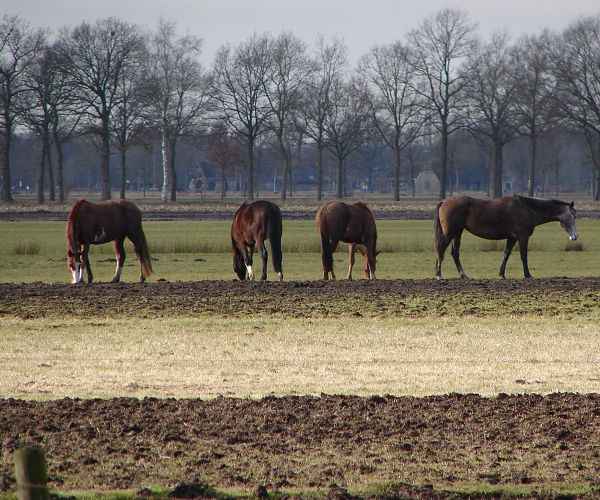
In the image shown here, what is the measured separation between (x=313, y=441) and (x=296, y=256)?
80.9ft

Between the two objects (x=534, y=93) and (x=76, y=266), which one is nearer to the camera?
(x=76, y=266)

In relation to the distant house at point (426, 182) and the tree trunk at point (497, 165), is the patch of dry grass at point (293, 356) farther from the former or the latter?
the distant house at point (426, 182)

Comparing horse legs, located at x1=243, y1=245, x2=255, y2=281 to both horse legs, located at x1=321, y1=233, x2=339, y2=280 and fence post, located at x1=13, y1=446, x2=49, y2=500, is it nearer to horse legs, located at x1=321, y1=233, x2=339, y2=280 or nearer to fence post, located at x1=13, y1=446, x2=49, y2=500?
horse legs, located at x1=321, y1=233, x2=339, y2=280

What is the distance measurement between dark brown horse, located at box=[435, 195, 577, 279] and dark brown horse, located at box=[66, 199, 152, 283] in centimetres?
671

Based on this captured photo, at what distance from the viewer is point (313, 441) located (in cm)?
878

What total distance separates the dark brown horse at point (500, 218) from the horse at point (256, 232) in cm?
405

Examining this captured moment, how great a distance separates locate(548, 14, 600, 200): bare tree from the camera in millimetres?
78312

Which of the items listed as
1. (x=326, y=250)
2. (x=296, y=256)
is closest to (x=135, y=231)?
(x=326, y=250)

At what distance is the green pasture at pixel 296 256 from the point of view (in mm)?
27859

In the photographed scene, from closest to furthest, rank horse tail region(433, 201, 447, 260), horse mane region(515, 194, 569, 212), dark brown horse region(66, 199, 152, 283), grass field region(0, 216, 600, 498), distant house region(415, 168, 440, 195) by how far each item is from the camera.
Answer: grass field region(0, 216, 600, 498) → dark brown horse region(66, 199, 152, 283) → horse mane region(515, 194, 569, 212) → horse tail region(433, 201, 447, 260) → distant house region(415, 168, 440, 195)

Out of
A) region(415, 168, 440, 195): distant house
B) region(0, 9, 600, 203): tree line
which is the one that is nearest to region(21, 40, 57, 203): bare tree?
region(0, 9, 600, 203): tree line

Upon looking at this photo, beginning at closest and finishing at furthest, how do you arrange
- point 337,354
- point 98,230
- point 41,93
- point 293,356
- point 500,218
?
point 293,356
point 337,354
point 98,230
point 500,218
point 41,93

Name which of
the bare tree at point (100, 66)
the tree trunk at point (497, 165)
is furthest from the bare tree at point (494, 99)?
the bare tree at point (100, 66)

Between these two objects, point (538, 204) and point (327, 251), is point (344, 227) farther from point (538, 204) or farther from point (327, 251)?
point (538, 204)
